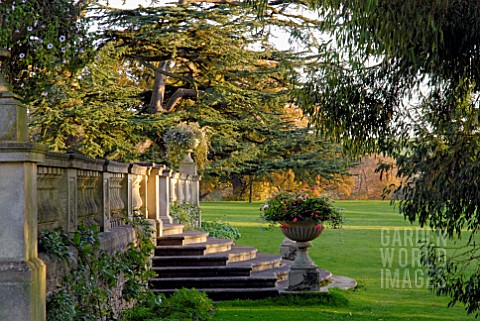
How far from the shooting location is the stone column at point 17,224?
14.4ft

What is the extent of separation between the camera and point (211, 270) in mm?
11930

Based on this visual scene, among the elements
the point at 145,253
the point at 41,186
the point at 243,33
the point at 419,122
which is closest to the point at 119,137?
the point at 243,33

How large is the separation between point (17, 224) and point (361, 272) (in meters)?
13.3

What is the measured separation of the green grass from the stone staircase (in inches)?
18.8

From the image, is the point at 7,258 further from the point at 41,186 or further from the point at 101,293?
the point at 101,293

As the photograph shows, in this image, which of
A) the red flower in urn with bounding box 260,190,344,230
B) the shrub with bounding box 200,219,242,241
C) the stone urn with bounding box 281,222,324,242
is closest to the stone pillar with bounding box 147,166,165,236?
the red flower in urn with bounding box 260,190,344,230

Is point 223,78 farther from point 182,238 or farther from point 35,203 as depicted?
point 35,203

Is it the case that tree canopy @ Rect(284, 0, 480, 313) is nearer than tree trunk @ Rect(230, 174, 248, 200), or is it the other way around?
tree canopy @ Rect(284, 0, 480, 313)

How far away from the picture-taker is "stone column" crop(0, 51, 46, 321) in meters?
4.39

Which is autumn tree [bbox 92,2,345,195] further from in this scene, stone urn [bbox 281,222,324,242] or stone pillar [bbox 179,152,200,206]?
stone urn [bbox 281,222,324,242]

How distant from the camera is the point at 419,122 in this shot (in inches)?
315

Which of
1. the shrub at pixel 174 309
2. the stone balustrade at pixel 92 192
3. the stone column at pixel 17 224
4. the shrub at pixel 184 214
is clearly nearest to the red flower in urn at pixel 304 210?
the stone balustrade at pixel 92 192

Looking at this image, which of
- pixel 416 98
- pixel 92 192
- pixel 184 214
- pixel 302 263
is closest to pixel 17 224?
pixel 92 192

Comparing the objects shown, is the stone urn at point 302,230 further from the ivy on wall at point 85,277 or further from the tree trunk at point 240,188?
the tree trunk at point 240,188
